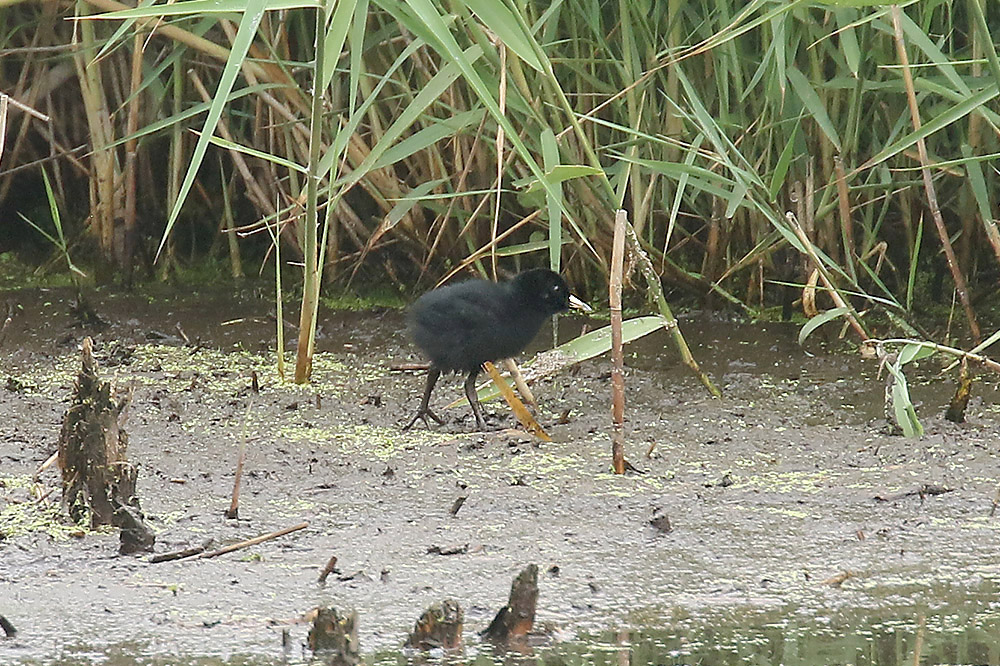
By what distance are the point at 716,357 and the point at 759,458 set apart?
0.98 m

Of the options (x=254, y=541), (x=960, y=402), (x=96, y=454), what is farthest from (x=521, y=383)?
(x=96, y=454)

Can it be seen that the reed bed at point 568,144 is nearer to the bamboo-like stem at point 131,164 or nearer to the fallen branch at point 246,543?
the bamboo-like stem at point 131,164

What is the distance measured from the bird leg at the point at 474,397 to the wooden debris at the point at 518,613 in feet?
5.25

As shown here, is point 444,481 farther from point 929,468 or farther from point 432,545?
point 929,468

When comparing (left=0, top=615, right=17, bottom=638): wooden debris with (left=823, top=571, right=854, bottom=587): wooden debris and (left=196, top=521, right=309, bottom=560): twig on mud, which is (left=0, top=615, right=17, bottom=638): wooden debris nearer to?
(left=196, top=521, right=309, bottom=560): twig on mud

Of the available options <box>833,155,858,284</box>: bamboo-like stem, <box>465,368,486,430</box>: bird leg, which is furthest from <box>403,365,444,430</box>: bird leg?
<box>833,155,858,284</box>: bamboo-like stem

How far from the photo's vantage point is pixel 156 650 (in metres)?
2.72

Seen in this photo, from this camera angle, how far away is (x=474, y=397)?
4406mm

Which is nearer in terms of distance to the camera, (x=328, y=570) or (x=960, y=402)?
(x=328, y=570)

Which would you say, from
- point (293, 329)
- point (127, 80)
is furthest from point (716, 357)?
point (127, 80)

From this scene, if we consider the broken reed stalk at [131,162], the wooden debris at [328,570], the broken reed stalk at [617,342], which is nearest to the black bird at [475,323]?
the broken reed stalk at [617,342]

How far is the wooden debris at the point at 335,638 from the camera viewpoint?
8.61ft

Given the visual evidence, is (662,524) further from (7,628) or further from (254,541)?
(7,628)

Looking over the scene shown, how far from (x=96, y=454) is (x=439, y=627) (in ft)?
3.26
